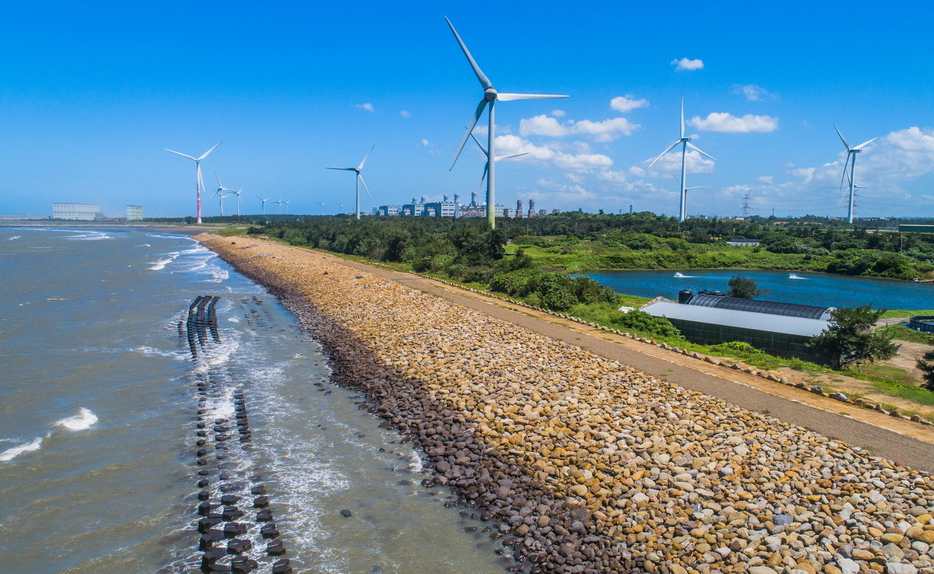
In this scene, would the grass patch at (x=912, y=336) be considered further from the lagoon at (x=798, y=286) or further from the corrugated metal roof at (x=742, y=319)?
the lagoon at (x=798, y=286)

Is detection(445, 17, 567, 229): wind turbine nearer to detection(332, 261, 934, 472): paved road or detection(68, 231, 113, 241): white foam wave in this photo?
detection(332, 261, 934, 472): paved road

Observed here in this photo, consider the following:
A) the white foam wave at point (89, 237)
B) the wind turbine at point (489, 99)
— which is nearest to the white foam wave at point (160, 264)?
the wind turbine at point (489, 99)

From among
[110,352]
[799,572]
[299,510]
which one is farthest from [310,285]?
[799,572]

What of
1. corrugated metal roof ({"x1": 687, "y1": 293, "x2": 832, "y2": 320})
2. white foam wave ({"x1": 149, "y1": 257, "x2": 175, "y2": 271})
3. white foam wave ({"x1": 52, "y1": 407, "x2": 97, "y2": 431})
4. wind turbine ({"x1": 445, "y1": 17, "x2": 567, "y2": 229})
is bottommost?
white foam wave ({"x1": 52, "y1": 407, "x2": 97, "y2": 431})

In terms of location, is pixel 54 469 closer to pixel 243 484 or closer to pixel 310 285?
pixel 243 484

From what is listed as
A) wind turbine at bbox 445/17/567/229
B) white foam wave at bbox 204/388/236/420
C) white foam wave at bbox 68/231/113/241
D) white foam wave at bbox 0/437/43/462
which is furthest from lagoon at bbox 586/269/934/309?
white foam wave at bbox 68/231/113/241

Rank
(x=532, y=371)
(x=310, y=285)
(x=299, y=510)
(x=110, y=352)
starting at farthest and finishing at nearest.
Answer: (x=310, y=285) < (x=110, y=352) < (x=532, y=371) < (x=299, y=510)

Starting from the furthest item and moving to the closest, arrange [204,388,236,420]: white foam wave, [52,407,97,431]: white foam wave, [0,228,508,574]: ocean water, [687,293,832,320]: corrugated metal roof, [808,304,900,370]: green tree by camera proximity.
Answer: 1. [687,293,832,320]: corrugated metal roof
2. [808,304,900,370]: green tree
3. [204,388,236,420]: white foam wave
4. [52,407,97,431]: white foam wave
5. [0,228,508,574]: ocean water
